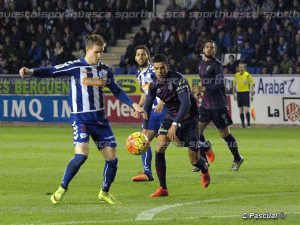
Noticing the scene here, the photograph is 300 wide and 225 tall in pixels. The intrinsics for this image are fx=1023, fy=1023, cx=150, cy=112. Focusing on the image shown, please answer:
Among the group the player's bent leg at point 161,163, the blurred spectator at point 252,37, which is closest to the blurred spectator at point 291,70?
the blurred spectator at point 252,37

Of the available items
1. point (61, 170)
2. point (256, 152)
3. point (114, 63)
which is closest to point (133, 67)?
point (114, 63)

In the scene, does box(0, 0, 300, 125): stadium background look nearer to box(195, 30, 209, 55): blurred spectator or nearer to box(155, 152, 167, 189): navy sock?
box(195, 30, 209, 55): blurred spectator

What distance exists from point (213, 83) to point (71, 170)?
17.9 feet

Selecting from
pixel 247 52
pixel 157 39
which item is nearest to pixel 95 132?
pixel 247 52

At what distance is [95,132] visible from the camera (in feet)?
44.3

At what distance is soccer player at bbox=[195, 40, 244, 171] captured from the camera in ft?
58.7

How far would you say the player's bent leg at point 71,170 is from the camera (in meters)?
13.1

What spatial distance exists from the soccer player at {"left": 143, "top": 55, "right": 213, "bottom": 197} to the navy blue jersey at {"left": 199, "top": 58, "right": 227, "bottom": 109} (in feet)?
10.3

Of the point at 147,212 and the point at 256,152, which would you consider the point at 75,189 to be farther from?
the point at 256,152

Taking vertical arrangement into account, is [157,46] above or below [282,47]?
below

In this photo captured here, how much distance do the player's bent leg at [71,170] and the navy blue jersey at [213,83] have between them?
5.04 metres

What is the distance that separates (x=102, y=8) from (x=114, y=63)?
196 cm

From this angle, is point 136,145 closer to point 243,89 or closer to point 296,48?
point 243,89

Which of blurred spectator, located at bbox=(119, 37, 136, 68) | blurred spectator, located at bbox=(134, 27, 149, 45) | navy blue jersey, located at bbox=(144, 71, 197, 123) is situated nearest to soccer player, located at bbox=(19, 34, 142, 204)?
navy blue jersey, located at bbox=(144, 71, 197, 123)
